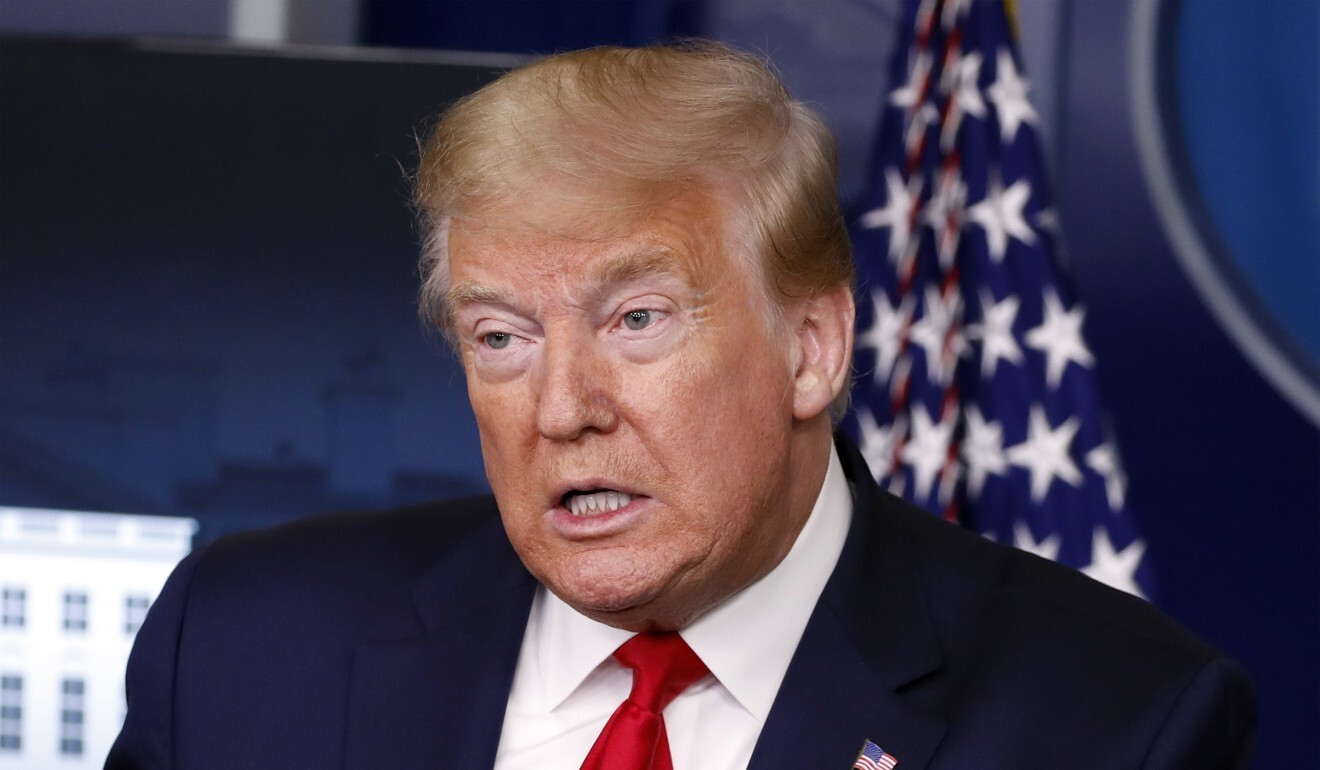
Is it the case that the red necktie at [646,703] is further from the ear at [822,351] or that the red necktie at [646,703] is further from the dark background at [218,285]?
the dark background at [218,285]

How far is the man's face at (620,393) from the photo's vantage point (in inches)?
60.3

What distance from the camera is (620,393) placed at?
1534 mm

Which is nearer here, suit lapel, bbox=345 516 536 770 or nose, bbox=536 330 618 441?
nose, bbox=536 330 618 441

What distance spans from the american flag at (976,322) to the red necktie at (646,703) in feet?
4.82

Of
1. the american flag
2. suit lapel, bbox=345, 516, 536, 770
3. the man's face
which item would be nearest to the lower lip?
the man's face

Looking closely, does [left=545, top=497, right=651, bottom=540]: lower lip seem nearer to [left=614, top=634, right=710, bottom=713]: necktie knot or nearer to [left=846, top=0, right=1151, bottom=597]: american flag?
[left=614, top=634, right=710, bottom=713]: necktie knot

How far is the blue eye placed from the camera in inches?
61.3

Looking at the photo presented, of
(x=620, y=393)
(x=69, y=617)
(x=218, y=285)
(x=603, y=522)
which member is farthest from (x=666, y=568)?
(x=69, y=617)

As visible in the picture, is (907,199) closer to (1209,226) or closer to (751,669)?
(1209,226)

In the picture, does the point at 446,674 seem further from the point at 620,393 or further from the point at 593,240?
the point at 593,240

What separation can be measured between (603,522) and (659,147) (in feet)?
1.37

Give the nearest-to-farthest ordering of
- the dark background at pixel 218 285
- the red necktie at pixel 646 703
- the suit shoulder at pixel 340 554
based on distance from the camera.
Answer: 1. the red necktie at pixel 646 703
2. the suit shoulder at pixel 340 554
3. the dark background at pixel 218 285

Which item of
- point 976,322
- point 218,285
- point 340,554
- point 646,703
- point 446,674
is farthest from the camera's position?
point 976,322

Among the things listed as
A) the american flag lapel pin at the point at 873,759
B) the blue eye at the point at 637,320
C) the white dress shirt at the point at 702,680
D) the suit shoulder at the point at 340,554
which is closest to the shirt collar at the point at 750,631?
the white dress shirt at the point at 702,680
